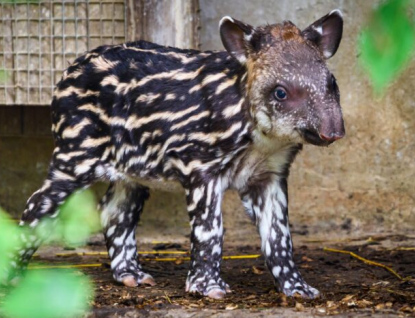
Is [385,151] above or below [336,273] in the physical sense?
above

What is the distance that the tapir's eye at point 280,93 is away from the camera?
4.97m

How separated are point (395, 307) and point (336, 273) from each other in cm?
134

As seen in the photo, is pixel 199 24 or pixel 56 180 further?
pixel 199 24

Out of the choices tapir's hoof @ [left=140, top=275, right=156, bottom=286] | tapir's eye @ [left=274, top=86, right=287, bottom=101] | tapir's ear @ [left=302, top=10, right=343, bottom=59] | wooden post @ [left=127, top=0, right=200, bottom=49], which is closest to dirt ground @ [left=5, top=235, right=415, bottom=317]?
tapir's hoof @ [left=140, top=275, right=156, bottom=286]

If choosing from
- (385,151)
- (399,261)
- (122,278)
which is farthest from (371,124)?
(122,278)

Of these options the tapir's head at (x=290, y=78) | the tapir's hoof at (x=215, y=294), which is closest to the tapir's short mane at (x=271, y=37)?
the tapir's head at (x=290, y=78)

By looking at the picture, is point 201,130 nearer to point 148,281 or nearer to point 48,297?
point 148,281

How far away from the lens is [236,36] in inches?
205

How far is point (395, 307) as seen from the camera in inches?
193

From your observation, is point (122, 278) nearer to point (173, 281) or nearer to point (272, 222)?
point (173, 281)

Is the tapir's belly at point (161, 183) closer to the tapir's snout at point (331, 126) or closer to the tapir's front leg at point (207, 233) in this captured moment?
the tapir's front leg at point (207, 233)

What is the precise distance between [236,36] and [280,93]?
0.50 meters

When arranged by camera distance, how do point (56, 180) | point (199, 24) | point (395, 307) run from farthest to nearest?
point (199, 24) → point (56, 180) → point (395, 307)

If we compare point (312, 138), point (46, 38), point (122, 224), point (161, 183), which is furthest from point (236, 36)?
point (46, 38)
